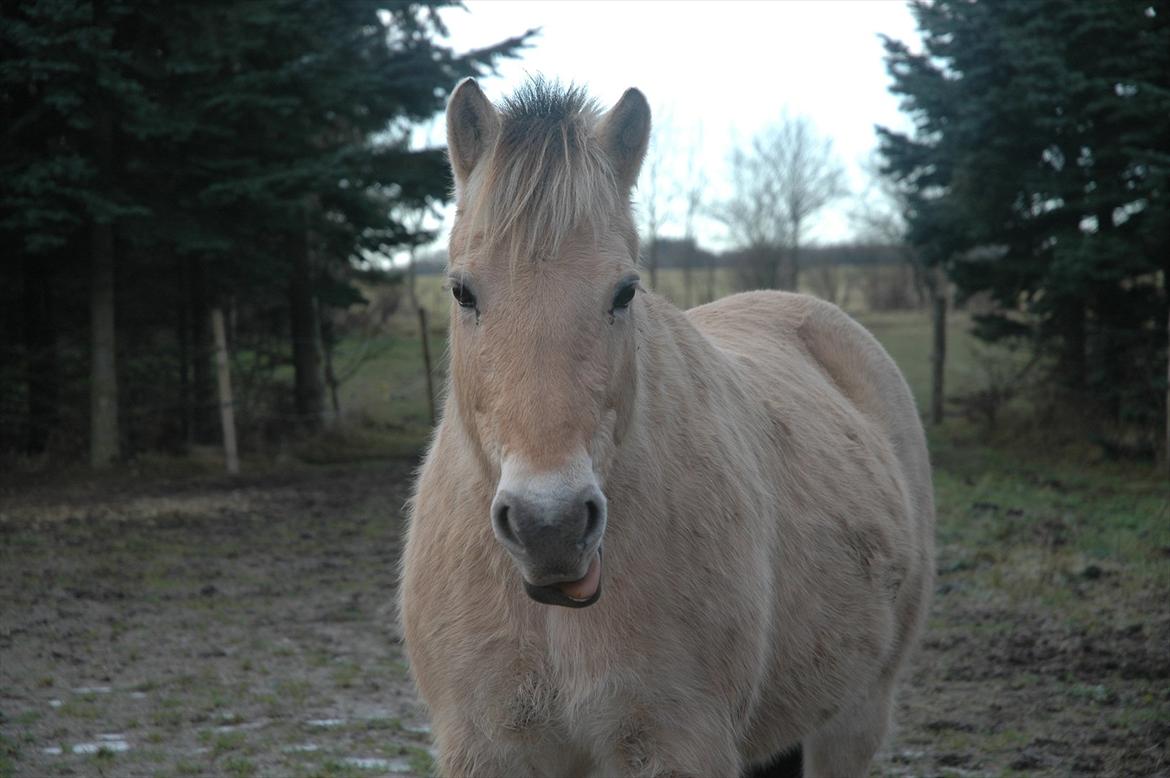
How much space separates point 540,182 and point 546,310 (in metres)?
0.32

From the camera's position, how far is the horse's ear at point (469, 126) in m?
2.72

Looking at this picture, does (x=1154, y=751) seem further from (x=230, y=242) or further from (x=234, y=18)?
(x=234, y=18)

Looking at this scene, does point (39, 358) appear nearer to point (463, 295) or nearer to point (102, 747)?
point (102, 747)

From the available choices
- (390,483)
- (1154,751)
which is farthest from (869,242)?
(1154,751)

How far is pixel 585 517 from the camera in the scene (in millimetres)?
2174

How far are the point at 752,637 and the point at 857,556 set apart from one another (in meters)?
0.98

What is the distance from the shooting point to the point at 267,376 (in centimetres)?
1498

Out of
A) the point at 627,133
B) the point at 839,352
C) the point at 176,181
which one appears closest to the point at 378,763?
the point at 839,352

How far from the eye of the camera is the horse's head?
2.20m

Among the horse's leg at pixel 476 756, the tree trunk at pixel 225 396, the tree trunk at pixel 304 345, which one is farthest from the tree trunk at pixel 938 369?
the horse's leg at pixel 476 756

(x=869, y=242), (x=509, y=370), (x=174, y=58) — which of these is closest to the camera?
(x=509, y=370)

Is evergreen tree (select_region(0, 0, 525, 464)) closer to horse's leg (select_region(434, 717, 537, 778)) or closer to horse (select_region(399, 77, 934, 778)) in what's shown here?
horse (select_region(399, 77, 934, 778))

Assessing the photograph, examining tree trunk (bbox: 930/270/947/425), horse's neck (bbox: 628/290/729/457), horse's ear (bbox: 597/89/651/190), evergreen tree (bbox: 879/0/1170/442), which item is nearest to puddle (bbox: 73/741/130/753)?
horse's neck (bbox: 628/290/729/457)

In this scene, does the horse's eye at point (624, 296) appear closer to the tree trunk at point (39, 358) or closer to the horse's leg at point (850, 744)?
the horse's leg at point (850, 744)
